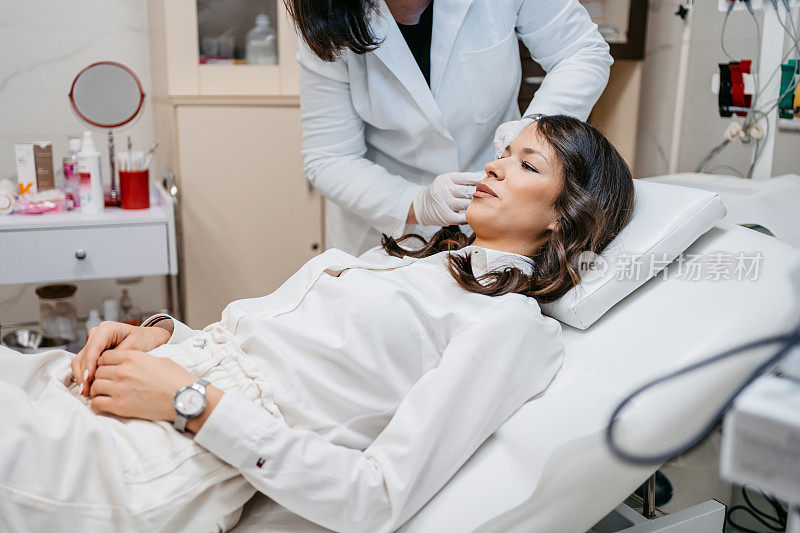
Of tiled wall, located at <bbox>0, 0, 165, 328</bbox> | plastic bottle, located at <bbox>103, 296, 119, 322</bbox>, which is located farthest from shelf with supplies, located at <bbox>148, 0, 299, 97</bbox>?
plastic bottle, located at <bbox>103, 296, 119, 322</bbox>

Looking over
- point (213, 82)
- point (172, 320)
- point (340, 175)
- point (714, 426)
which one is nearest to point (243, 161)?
point (213, 82)

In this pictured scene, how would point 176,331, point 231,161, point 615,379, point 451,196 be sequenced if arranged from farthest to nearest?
point 231,161 → point 451,196 → point 176,331 → point 615,379

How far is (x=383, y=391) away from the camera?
1.10 m

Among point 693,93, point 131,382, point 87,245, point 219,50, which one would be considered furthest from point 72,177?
point 693,93

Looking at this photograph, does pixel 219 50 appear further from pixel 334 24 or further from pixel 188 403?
pixel 188 403

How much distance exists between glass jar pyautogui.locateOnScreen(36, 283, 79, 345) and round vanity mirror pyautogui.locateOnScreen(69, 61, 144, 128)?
621 millimetres

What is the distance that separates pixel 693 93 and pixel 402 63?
46.2 inches

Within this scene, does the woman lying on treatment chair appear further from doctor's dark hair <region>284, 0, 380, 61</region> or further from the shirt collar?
doctor's dark hair <region>284, 0, 380, 61</region>

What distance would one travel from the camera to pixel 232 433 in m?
0.95

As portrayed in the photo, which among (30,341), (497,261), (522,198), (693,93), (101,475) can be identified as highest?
(693,93)

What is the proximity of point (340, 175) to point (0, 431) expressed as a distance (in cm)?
91

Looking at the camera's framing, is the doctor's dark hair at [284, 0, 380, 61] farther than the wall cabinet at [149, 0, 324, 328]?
No

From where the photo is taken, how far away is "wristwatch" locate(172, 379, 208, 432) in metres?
0.97

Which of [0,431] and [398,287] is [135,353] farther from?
[398,287]
